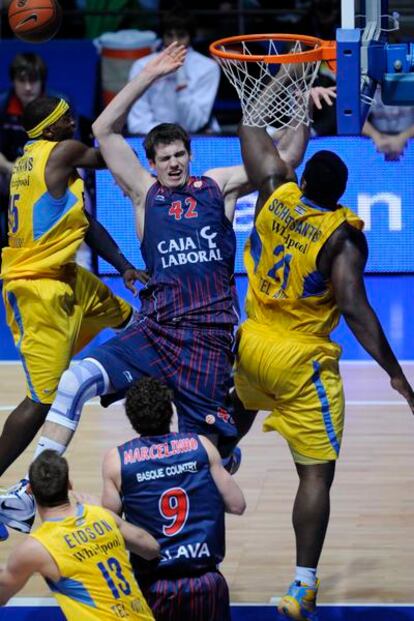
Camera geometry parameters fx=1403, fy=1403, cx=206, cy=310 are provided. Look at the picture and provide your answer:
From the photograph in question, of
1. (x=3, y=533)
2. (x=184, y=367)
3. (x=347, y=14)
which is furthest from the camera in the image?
(x=3, y=533)

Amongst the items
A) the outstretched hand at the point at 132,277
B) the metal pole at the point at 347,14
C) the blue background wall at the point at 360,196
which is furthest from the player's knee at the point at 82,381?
the blue background wall at the point at 360,196

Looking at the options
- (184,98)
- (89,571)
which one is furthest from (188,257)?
(184,98)

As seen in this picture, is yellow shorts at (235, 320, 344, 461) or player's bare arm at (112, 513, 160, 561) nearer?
player's bare arm at (112, 513, 160, 561)

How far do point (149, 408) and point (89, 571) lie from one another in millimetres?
739

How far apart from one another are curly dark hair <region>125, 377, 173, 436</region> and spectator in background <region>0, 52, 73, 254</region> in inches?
311

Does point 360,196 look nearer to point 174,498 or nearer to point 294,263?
point 294,263

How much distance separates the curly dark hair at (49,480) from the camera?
16.8ft

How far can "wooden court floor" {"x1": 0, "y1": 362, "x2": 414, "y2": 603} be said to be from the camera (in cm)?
682

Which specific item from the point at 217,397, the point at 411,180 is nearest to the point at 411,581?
the point at 217,397

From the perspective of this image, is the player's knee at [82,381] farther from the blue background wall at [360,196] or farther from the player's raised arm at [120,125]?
the blue background wall at [360,196]

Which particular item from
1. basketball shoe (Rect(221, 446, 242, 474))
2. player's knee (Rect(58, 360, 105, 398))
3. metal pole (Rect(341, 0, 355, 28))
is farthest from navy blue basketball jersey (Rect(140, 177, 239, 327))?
metal pole (Rect(341, 0, 355, 28))

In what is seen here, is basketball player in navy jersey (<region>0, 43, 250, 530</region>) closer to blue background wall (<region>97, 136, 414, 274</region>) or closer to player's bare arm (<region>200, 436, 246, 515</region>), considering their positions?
player's bare arm (<region>200, 436, 246, 515</region>)

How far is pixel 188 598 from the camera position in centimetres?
546

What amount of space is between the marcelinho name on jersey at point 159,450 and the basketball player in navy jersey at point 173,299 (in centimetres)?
100
